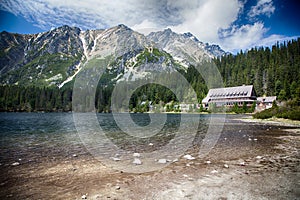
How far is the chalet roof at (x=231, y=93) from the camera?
11111 centimetres

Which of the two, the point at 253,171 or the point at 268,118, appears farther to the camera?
the point at 268,118

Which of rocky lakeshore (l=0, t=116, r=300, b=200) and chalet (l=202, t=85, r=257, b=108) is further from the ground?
chalet (l=202, t=85, r=257, b=108)

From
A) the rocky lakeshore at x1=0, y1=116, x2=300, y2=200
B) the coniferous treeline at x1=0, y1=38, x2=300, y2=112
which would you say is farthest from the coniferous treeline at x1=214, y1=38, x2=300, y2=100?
the rocky lakeshore at x1=0, y1=116, x2=300, y2=200

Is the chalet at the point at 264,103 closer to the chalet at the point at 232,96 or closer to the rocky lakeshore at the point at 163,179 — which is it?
the chalet at the point at 232,96

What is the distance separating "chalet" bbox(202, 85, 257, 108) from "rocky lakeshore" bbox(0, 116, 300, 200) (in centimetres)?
10745

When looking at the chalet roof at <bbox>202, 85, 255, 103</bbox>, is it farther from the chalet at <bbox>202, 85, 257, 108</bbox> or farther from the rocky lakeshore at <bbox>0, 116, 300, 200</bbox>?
the rocky lakeshore at <bbox>0, 116, 300, 200</bbox>

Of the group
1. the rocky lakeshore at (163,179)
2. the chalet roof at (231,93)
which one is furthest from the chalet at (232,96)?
the rocky lakeshore at (163,179)

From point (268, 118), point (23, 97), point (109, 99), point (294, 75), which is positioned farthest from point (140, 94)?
point (268, 118)

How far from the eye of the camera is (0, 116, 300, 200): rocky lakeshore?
23.0 feet

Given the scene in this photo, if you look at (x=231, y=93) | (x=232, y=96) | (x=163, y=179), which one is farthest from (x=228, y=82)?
(x=163, y=179)

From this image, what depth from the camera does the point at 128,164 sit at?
37.5 feet

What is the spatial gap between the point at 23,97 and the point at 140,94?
88.7 meters

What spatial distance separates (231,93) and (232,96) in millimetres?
2298

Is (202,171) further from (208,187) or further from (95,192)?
(95,192)
